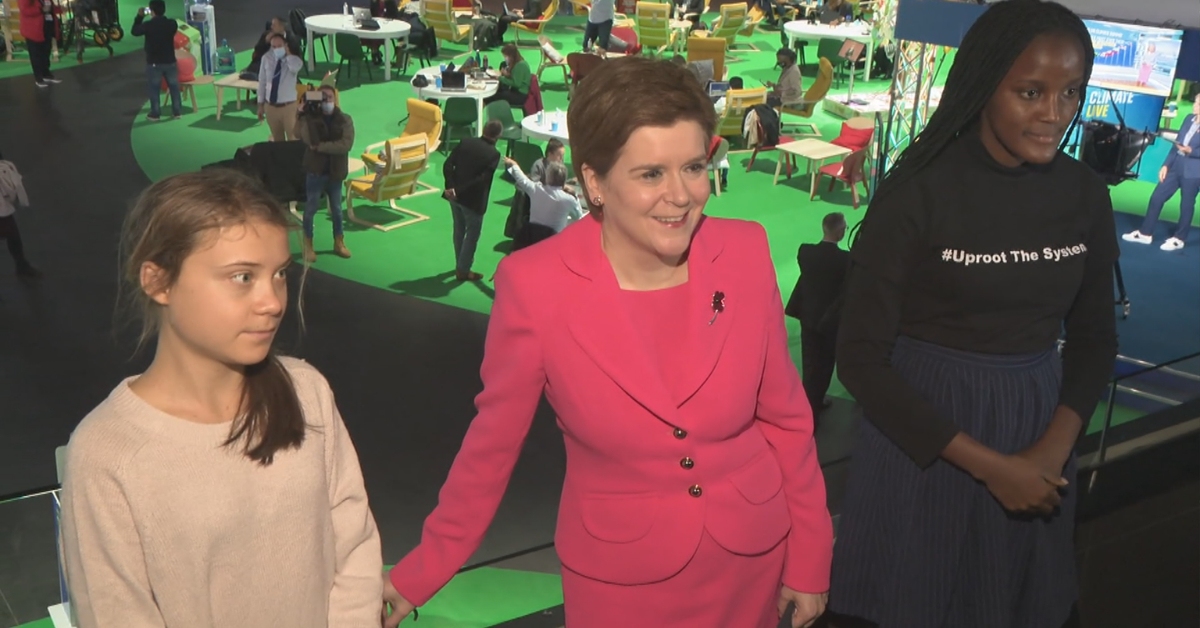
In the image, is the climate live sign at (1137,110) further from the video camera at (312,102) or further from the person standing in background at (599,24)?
the person standing in background at (599,24)

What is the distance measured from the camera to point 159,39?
47.5ft

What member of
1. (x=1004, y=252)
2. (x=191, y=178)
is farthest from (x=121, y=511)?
(x=1004, y=252)

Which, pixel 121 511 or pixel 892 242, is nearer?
pixel 121 511

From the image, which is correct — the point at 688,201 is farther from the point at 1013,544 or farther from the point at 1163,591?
the point at 1163,591

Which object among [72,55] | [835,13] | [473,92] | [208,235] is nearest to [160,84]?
[473,92]

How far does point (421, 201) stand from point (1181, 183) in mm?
7402

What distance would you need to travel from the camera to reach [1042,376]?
7.77 feet

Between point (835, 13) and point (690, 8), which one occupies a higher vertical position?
point (835, 13)

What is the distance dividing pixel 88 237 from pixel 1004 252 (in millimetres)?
10107

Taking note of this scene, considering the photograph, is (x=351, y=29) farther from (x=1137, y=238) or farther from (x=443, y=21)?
(x=1137, y=238)

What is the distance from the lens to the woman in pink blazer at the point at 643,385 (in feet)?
6.31

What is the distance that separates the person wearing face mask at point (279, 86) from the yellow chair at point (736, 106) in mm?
4841

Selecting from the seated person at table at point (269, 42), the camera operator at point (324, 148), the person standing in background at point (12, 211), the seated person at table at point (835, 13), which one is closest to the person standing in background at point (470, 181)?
the camera operator at point (324, 148)

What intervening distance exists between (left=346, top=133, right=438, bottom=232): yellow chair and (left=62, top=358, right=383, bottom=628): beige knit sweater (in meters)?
9.54
